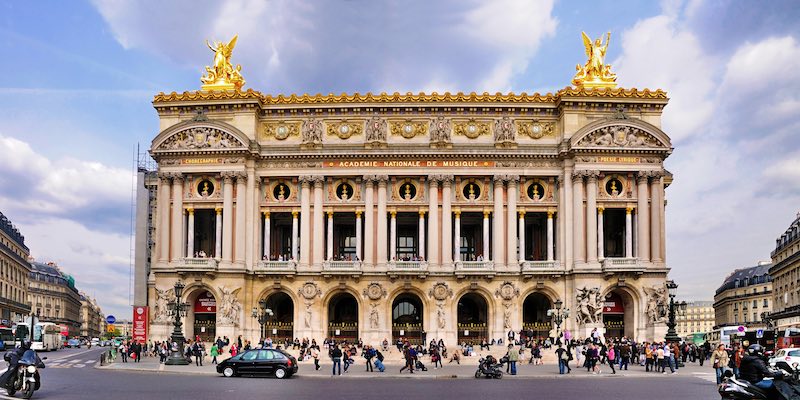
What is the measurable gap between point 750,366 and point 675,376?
84.9 ft

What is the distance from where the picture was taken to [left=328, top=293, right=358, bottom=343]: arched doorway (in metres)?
73.2

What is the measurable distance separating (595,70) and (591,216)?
12.3 metres

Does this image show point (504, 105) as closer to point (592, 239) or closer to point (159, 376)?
point (592, 239)

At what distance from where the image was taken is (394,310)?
3036 inches

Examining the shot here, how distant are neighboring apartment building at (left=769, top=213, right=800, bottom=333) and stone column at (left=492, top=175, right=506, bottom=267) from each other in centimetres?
4363

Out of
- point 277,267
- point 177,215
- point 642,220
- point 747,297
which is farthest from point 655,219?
point 747,297

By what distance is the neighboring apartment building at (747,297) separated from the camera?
13712cm

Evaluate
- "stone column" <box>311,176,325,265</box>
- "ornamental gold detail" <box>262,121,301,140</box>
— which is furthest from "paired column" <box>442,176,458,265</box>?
"ornamental gold detail" <box>262,121,301,140</box>

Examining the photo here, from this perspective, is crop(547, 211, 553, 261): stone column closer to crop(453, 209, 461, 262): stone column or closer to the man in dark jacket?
crop(453, 209, 461, 262): stone column

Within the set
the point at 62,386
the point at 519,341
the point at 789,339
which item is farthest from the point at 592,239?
the point at 62,386

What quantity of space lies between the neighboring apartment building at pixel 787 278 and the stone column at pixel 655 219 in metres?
36.0

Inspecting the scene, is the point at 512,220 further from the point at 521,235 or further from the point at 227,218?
the point at 227,218

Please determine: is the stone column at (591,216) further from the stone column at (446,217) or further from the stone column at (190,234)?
the stone column at (190,234)

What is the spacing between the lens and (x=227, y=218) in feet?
239
